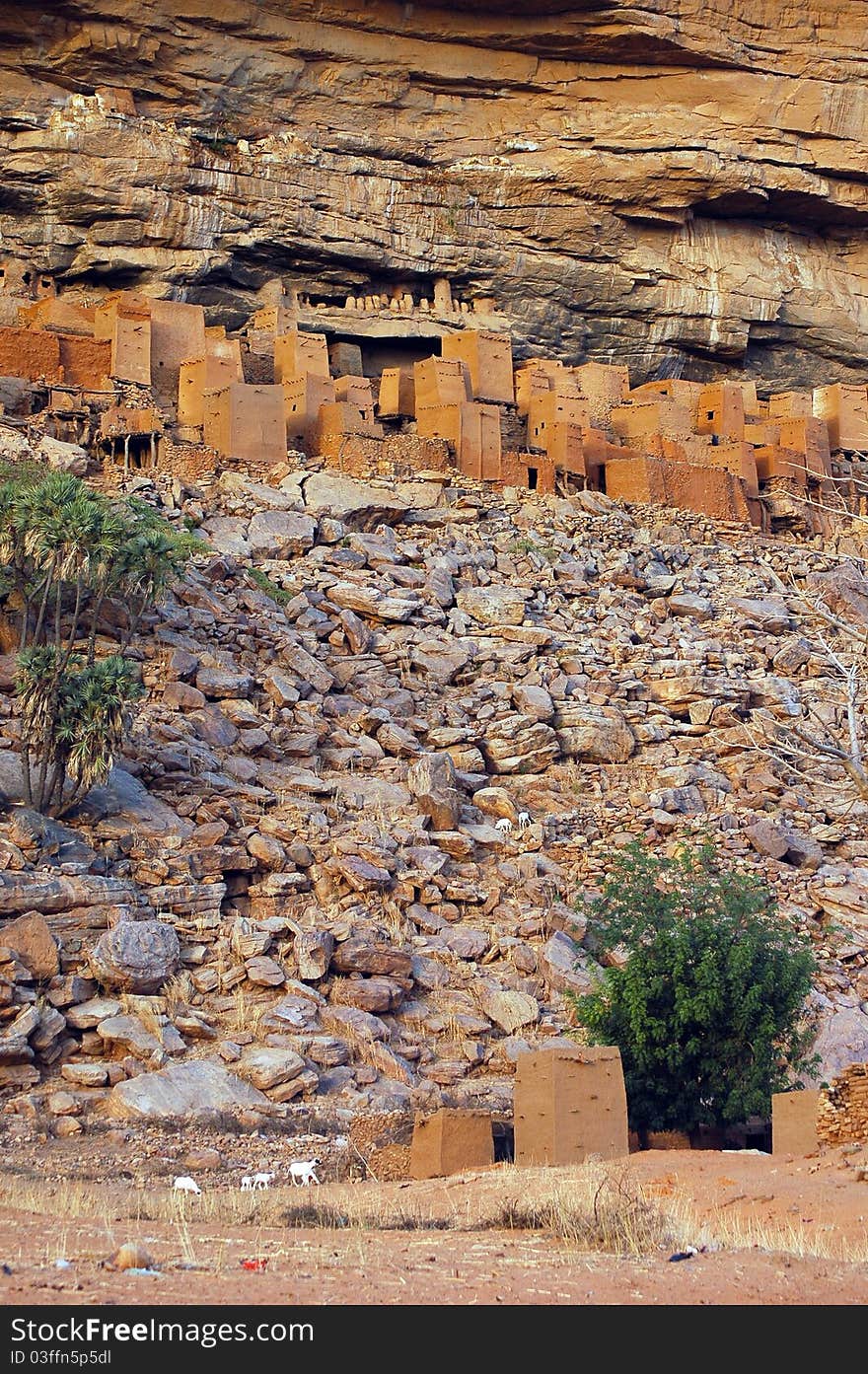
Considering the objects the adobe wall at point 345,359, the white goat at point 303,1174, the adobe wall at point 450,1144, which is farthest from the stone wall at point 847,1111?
the adobe wall at point 345,359

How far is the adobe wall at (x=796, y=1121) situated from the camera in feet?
50.6

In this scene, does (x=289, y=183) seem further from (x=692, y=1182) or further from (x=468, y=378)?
(x=692, y=1182)

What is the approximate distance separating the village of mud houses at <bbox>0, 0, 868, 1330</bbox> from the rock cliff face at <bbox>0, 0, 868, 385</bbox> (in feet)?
0.44

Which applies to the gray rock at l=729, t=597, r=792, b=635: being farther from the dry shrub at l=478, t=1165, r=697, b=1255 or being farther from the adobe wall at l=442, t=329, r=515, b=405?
the dry shrub at l=478, t=1165, r=697, b=1255

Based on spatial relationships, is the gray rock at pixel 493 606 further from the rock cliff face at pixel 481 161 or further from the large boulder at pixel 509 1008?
the rock cliff face at pixel 481 161

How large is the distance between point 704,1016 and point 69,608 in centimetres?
1301

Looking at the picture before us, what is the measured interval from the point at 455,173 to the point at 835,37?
11.6 m

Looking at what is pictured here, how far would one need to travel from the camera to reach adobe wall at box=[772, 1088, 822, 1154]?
50.6 ft

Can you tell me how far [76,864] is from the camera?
2122 centimetres

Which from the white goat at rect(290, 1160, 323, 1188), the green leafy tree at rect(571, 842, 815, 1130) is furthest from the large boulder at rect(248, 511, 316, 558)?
the white goat at rect(290, 1160, 323, 1188)

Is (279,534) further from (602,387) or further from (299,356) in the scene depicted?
(602,387)

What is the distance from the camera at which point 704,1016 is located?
18609 mm

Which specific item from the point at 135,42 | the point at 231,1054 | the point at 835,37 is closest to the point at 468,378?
the point at 135,42

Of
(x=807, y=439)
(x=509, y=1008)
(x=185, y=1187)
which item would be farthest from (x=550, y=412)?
(x=185, y=1187)
